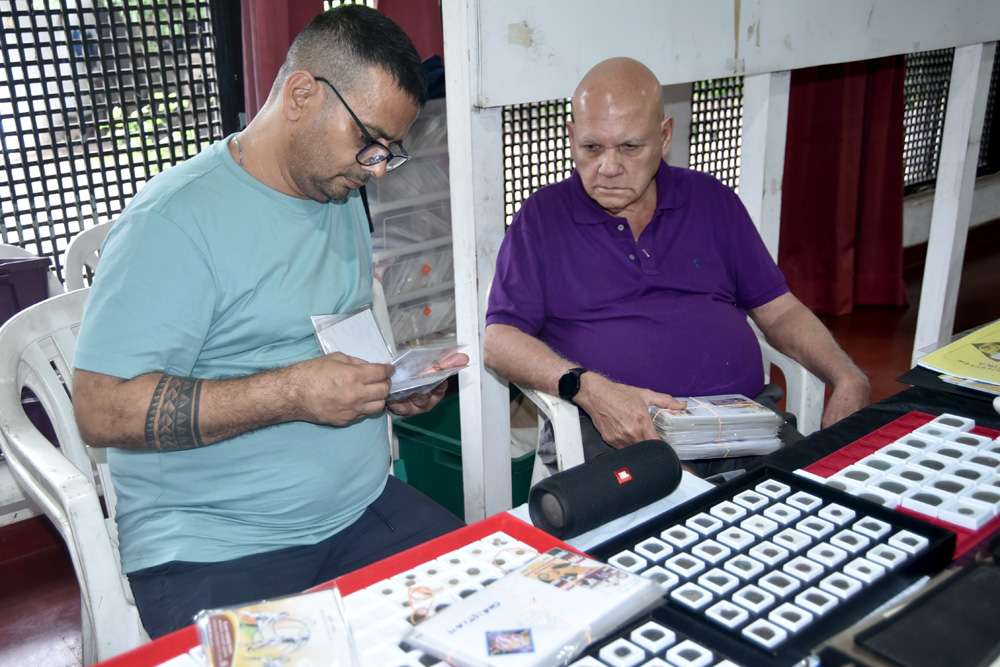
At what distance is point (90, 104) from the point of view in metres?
2.68

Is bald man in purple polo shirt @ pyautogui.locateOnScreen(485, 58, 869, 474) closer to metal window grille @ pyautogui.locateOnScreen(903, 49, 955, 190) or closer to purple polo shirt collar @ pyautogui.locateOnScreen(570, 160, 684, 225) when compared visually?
purple polo shirt collar @ pyautogui.locateOnScreen(570, 160, 684, 225)

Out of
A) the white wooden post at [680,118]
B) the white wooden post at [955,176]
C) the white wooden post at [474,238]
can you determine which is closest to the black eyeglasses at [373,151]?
the white wooden post at [474,238]

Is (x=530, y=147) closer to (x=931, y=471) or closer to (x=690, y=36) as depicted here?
(x=690, y=36)

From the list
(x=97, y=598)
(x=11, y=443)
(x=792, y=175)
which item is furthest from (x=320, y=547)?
(x=792, y=175)

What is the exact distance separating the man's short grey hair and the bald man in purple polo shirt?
2.02ft

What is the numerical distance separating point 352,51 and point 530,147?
2168 millimetres

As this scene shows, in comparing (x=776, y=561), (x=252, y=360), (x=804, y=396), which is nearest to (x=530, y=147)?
(x=804, y=396)

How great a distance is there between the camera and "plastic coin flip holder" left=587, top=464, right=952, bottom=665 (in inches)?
36.5

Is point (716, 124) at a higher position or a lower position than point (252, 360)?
higher

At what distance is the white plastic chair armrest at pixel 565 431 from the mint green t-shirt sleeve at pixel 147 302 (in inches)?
33.2

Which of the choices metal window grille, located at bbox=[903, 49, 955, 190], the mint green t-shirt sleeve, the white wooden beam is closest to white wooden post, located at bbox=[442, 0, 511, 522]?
the white wooden beam

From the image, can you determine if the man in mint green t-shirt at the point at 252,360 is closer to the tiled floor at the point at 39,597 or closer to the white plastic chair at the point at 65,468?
the white plastic chair at the point at 65,468

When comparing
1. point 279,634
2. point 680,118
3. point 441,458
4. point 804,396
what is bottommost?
point 441,458

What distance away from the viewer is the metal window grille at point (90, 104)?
8.38 feet
